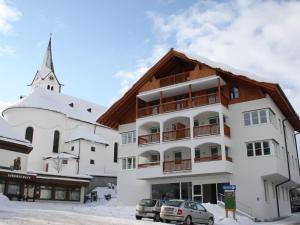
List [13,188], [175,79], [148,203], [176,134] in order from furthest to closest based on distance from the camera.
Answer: [13,188] < [175,79] < [176,134] < [148,203]

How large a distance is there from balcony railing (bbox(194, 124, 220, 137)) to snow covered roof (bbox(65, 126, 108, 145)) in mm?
29733

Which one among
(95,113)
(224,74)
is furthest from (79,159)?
(224,74)

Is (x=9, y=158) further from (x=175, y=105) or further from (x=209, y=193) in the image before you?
(x=209, y=193)

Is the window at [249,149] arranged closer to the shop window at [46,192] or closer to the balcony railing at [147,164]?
the balcony railing at [147,164]

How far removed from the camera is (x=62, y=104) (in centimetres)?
6419

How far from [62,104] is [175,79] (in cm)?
3456

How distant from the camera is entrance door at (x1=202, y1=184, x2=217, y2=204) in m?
31.0

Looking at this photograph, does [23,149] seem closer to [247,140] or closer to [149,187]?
[149,187]

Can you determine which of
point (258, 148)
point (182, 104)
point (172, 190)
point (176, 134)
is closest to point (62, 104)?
point (182, 104)

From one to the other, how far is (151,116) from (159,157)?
4.15 m

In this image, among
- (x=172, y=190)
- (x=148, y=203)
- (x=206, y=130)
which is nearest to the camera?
(x=148, y=203)

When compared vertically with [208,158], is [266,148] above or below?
above

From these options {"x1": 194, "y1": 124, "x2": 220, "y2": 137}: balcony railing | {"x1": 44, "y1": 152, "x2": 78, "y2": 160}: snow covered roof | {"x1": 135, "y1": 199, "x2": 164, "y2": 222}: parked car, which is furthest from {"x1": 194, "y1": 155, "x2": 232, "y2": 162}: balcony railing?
{"x1": 44, "y1": 152, "x2": 78, "y2": 160}: snow covered roof

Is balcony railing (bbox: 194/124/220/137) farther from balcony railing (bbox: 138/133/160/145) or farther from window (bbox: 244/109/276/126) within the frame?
balcony railing (bbox: 138/133/160/145)
